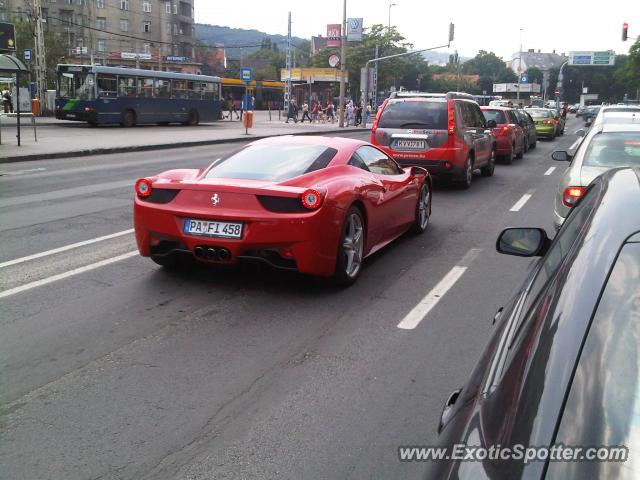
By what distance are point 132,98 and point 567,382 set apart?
35.6 m

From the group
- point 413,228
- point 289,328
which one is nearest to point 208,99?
point 413,228

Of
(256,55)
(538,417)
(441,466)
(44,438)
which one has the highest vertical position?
(256,55)

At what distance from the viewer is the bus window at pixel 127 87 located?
110 ft

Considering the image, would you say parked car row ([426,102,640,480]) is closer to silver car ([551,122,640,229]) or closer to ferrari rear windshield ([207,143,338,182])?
ferrari rear windshield ([207,143,338,182])

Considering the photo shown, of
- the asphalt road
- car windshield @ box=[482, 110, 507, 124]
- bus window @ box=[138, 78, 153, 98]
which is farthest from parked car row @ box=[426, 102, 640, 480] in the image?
bus window @ box=[138, 78, 153, 98]

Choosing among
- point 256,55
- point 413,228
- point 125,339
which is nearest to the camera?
point 125,339

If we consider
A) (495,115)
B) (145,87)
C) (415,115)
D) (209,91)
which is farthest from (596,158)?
(209,91)

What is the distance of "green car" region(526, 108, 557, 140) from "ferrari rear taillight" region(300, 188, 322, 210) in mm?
28934

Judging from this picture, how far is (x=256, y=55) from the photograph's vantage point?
6078 inches

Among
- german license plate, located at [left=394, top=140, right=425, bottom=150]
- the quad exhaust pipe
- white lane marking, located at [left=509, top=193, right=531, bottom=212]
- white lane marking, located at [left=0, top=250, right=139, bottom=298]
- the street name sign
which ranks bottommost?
white lane marking, located at [left=0, top=250, right=139, bottom=298]

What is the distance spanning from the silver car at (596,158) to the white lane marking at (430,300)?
117 cm

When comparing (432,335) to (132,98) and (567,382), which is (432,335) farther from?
(132,98)

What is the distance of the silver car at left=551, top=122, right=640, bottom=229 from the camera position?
6.76m

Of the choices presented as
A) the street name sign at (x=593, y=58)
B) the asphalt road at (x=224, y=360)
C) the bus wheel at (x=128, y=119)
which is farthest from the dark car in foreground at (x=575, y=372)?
the street name sign at (x=593, y=58)
